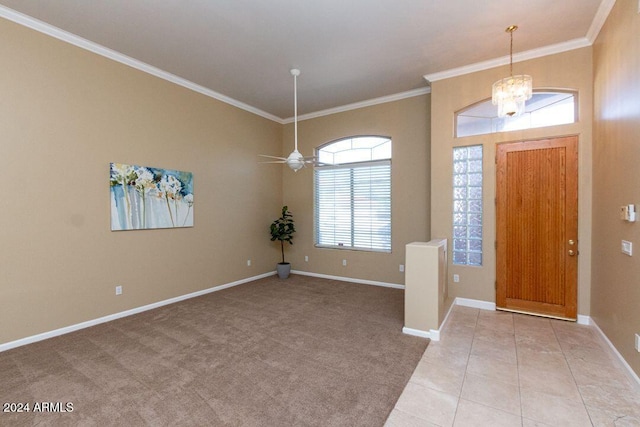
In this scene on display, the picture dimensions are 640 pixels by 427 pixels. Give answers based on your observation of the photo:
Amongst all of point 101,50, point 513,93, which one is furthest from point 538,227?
point 101,50

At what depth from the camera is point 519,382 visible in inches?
94.7

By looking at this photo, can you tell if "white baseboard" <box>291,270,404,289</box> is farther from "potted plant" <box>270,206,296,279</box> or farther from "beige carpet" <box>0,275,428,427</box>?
"beige carpet" <box>0,275,428,427</box>

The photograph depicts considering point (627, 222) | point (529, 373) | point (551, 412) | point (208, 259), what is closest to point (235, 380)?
point (551, 412)

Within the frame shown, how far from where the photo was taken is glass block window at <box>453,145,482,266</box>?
13.9 feet

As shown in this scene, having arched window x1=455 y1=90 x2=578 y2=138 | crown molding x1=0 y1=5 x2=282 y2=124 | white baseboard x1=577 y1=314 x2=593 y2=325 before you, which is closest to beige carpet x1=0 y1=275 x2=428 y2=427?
white baseboard x1=577 y1=314 x2=593 y2=325

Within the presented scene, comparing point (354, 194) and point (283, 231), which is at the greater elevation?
point (354, 194)

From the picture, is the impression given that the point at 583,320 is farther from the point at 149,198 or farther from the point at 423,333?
the point at 149,198

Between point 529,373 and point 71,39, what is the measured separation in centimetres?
601

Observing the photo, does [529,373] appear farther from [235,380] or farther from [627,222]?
[235,380]

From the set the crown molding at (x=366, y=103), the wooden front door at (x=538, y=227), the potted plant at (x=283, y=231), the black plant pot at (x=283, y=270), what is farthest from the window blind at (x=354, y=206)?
the wooden front door at (x=538, y=227)

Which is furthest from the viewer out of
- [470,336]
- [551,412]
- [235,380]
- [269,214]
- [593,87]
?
[269,214]

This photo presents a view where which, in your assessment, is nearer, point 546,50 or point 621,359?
Result: point 621,359

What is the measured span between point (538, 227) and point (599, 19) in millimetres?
2393

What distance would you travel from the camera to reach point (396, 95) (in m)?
5.28
